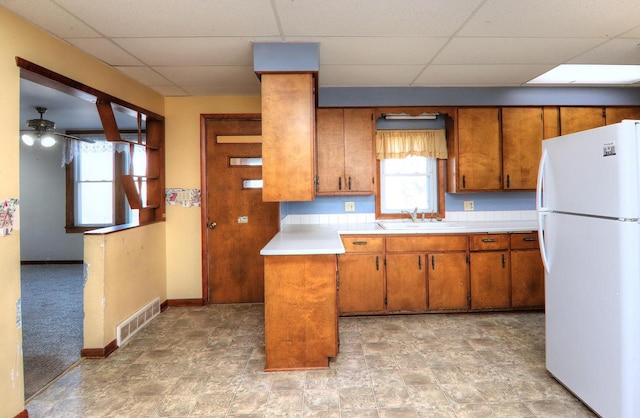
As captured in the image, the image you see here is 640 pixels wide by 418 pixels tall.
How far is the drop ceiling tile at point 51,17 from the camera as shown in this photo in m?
1.96

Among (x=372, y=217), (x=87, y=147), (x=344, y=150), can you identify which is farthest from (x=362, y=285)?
(x=87, y=147)

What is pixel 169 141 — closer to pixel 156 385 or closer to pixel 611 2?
pixel 156 385

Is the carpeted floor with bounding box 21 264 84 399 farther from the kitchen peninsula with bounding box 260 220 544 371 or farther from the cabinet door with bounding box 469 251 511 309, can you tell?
the cabinet door with bounding box 469 251 511 309

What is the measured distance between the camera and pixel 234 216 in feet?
13.1

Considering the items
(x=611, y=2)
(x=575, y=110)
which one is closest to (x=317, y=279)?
(x=611, y=2)

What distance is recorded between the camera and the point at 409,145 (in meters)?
3.97

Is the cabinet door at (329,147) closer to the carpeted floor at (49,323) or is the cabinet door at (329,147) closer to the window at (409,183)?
the window at (409,183)

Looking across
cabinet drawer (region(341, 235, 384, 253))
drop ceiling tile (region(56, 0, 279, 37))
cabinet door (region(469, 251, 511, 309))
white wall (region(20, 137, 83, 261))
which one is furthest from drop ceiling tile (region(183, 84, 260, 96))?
white wall (region(20, 137, 83, 261))

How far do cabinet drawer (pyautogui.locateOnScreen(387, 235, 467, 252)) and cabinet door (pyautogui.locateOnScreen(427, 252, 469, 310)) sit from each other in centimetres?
7

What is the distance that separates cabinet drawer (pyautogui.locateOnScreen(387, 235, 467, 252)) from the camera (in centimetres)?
351

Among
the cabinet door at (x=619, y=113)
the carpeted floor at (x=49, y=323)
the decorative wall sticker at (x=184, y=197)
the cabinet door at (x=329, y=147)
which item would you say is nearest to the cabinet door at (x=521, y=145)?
the cabinet door at (x=619, y=113)

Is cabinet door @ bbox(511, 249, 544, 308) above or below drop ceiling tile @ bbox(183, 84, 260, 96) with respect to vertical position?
below

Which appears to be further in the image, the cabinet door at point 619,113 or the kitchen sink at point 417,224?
the cabinet door at point 619,113

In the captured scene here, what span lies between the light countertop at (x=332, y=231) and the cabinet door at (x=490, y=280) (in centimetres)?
27
